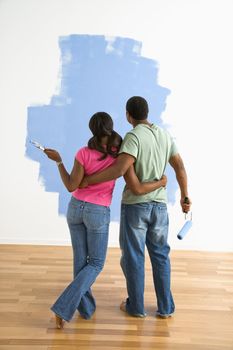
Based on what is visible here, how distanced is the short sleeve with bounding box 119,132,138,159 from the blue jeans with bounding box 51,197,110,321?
0.33 metres

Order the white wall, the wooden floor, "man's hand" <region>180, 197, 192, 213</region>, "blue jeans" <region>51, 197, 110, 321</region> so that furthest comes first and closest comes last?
the white wall < "man's hand" <region>180, 197, 192, 213</region> < "blue jeans" <region>51, 197, 110, 321</region> < the wooden floor

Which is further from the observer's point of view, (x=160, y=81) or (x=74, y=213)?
(x=160, y=81)

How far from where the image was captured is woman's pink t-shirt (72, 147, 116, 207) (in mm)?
2430


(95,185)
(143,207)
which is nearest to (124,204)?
(143,207)

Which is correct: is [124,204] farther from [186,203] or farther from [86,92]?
[86,92]

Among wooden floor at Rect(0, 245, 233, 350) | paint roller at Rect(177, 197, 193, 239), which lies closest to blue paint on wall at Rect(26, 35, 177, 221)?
wooden floor at Rect(0, 245, 233, 350)

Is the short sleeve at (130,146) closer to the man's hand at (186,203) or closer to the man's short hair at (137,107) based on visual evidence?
the man's short hair at (137,107)

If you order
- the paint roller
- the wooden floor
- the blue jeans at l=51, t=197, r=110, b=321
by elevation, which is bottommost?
the wooden floor

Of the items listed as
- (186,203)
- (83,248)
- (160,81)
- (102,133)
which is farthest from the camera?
(160,81)

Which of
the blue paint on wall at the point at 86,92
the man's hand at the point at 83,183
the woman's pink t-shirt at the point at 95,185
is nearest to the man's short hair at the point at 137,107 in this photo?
the woman's pink t-shirt at the point at 95,185

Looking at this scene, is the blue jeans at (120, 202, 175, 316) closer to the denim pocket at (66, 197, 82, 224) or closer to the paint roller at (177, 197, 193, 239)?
the paint roller at (177, 197, 193, 239)

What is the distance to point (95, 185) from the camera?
8.18ft

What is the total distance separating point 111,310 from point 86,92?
6.78 feet

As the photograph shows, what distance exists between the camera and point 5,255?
3.81 m
